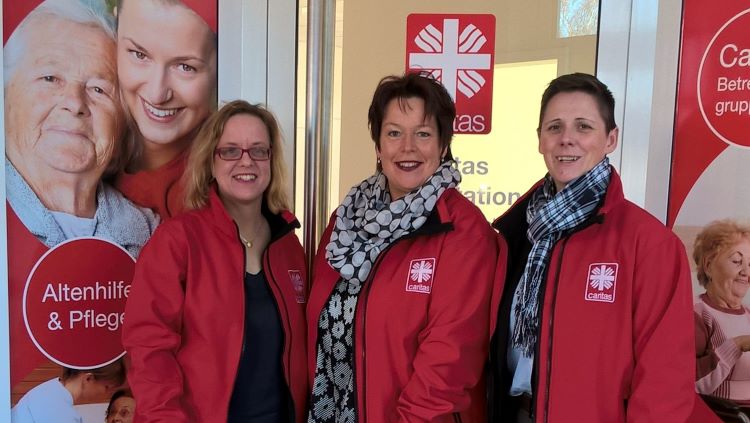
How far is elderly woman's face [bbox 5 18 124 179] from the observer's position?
1.89 m

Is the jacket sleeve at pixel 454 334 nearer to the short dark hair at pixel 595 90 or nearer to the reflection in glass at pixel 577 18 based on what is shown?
the short dark hair at pixel 595 90

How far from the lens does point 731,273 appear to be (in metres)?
2.09

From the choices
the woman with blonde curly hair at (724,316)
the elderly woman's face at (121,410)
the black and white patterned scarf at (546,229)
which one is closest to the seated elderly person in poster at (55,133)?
the elderly woman's face at (121,410)

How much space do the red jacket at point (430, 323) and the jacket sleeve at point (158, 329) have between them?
1.59 ft

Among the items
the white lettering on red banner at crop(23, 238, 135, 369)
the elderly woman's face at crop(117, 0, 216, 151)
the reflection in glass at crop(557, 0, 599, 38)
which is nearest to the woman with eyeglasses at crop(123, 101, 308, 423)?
the elderly woman's face at crop(117, 0, 216, 151)

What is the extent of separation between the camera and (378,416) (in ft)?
5.24

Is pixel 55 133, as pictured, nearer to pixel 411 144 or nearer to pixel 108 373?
pixel 108 373

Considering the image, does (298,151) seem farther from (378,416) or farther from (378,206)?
(378,416)

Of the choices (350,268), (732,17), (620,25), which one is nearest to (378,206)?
(350,268)

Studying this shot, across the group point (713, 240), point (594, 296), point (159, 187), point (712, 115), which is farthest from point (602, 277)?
point (159, 187)

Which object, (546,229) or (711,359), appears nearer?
(546,229)

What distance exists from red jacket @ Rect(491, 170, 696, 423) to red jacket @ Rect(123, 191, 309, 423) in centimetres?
75

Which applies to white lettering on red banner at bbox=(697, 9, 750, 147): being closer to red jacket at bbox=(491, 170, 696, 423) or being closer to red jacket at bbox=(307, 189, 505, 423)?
red jacket at bbox=(491, 170, 696, 423)

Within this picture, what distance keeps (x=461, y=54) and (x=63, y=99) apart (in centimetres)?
134
